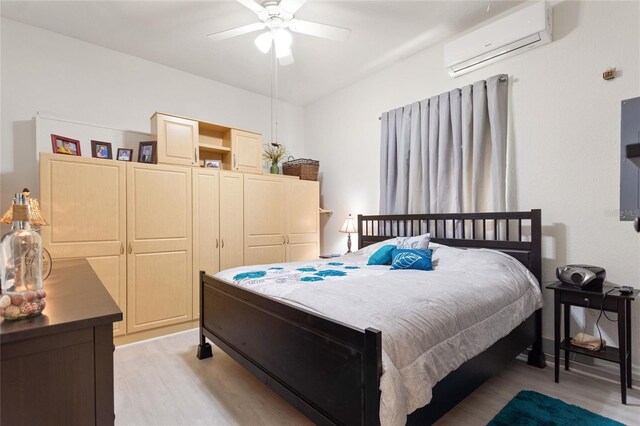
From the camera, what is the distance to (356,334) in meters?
1.25

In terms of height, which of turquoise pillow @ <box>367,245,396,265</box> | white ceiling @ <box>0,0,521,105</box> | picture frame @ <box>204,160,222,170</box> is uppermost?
white ceiling @ <box>0,0,521,105</box>

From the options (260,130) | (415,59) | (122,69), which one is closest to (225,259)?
(260,130)

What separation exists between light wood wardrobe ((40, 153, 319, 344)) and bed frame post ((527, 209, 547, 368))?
8.91ft

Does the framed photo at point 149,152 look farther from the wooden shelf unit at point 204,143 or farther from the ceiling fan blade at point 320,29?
the ceiling fan blade at point 320,29

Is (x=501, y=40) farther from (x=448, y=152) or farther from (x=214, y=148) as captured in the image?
(x=214, y=148)

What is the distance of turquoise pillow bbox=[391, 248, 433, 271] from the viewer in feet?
8.29

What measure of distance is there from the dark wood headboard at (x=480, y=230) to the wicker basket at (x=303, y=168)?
121cm

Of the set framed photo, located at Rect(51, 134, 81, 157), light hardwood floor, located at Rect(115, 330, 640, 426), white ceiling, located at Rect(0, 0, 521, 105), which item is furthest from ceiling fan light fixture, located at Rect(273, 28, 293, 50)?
light hardwood floor, located at Rect(115, 330, 640, 426)

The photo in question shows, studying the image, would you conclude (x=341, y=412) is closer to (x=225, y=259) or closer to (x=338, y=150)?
(x=225, y=259)

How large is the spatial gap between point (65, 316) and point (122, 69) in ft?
11.6

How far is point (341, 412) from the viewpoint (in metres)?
1.33

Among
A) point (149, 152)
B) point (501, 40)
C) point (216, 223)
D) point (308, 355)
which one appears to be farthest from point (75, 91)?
point (501, 40)

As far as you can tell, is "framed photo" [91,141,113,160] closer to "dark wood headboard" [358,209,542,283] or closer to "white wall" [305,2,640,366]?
"dark wood headboard" [358,209,542,283]

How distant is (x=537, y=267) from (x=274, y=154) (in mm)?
3366
